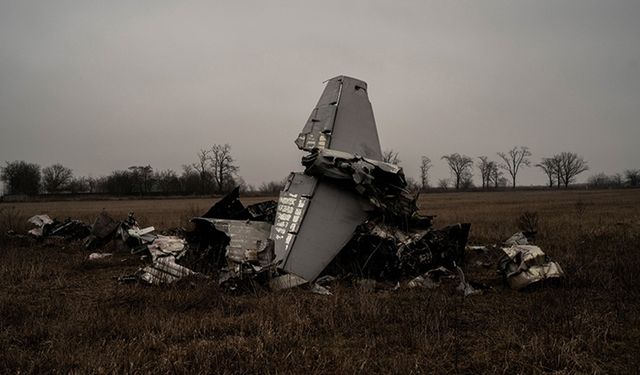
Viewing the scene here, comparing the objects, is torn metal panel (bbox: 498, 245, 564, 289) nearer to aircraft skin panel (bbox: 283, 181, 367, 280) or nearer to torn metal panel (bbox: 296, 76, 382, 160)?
aircraft skin panel (bbox: 283, 181, 367, 280)

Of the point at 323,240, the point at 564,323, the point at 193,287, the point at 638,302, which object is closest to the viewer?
the point at 564,323

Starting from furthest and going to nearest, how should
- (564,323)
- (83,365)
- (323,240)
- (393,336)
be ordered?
(323,240)
(564,323)
(393,336)
(83,365)

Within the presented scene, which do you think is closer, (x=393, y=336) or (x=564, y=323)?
(x=393, y=336)

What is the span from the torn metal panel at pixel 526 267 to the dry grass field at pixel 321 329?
178mm

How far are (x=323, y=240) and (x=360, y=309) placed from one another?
2.15 meters

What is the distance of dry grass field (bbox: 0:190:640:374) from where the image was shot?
3174 millimetres

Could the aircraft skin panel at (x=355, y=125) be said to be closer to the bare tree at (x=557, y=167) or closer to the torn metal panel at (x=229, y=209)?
the torn metal panel at (x=229, y=209)

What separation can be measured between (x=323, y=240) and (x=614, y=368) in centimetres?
408

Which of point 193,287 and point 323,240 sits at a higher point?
point 323,240

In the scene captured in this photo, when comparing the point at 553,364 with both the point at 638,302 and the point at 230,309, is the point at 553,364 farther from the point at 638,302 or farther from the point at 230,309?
the point at 230,309

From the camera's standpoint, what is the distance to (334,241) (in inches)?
261

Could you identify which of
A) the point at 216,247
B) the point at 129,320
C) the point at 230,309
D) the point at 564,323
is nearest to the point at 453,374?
the point at 564,323

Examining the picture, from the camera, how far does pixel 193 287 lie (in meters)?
5.52

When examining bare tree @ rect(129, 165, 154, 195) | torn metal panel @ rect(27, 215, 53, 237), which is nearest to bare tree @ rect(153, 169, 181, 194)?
bare tree @ rect(129, 165, 154, 195)
